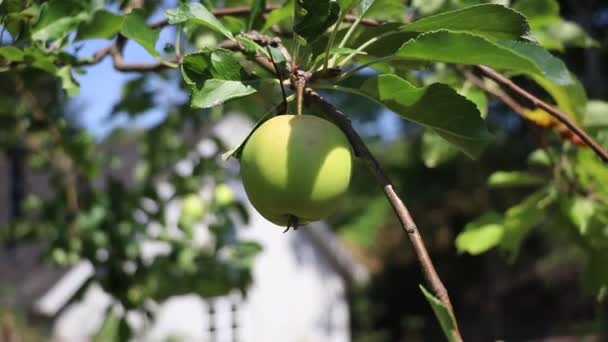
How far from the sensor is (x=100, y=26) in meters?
1.18

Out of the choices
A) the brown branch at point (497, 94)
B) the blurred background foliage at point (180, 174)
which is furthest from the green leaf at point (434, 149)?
the brown branch at point (497, 94)

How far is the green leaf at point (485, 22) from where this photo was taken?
30.1 inches

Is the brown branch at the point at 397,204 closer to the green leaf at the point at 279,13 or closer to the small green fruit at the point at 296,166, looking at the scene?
the small green fruit at the point at 296,166

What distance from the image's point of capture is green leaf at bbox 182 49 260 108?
0.77 metres

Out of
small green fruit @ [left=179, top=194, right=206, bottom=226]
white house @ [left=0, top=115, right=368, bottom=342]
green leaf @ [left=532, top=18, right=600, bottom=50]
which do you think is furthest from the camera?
white house @ [left=0, top=115, right=368, bottom=342]

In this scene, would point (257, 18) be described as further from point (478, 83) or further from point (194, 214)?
point (194, 214)

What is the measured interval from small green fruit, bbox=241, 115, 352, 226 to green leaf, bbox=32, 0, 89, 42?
1.70 feet

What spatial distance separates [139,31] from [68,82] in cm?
15

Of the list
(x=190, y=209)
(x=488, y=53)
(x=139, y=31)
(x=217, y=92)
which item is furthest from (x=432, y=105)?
(x=190, y=209)

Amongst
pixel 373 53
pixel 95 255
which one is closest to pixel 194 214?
pixel 95 255

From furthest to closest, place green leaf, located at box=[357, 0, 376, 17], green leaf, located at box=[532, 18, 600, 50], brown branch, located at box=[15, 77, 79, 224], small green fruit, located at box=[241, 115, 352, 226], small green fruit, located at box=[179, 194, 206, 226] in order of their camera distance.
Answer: small green fruit, located at box=[179, 194, 206, 226]
brown branch, located at box=[15, 77, 79, 224]
green leaf, located at box=[532, 18, 600, 50]
green leaf, located at box=[357, 0, 376, 17]
small green fruit, located at box=[241, 115, 352, 226]

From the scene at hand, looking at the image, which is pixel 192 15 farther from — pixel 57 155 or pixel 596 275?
pixel 57 155

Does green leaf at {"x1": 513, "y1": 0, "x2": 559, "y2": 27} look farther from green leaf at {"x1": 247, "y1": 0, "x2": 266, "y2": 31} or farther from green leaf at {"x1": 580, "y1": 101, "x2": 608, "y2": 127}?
green leaf at {"x1": 247, "y1": 0, "x2": 266, "y2": 31}

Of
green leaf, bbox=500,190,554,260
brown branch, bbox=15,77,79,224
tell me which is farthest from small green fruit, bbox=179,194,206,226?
green leaf, bbox=500,190,554,260
